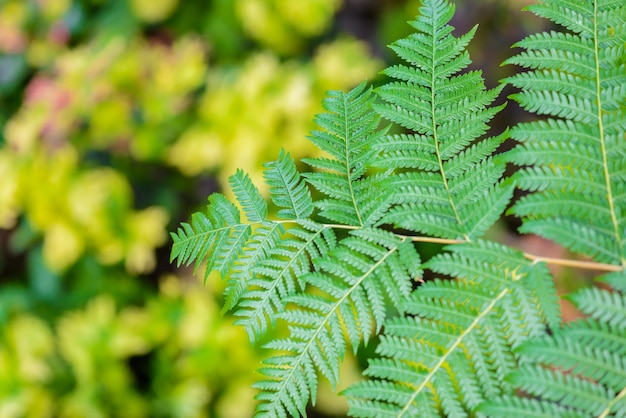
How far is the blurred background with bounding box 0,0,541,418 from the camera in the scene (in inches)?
84.0

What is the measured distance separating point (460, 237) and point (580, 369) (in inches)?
8.0

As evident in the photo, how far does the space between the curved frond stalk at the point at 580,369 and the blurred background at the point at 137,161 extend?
4.98ft

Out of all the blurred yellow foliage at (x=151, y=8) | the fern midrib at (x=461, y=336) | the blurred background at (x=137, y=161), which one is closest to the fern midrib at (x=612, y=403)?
the fern midrib at (x=461, y=336)

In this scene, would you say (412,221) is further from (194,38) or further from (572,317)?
(194,38)

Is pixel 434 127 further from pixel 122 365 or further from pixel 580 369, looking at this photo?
pixel 122 365

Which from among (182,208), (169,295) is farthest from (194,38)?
(169,295)

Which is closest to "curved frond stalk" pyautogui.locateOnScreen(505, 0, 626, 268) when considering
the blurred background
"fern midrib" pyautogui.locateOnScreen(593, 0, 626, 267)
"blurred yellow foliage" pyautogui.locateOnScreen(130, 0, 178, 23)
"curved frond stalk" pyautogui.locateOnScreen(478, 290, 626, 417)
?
"fern midrib" pyautogui.locateOnScreen(593, 0, 626, 267)

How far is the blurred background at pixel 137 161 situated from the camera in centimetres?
213

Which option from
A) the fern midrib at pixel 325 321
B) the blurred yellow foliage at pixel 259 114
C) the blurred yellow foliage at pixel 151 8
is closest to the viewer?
the fern midrib at pixel 325 321

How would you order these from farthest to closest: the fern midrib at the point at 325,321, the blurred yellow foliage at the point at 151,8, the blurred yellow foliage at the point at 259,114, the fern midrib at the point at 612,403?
1. the blurred yellow foliage at the point at 151,8
2. the blurred yellow foliage at the point at 259,114
3. the fern midrib at the point at 325,321
4. the fern midrib at the point at 612,403

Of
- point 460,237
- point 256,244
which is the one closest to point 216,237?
point 256,244

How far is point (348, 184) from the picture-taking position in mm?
789

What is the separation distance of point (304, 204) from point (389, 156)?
130 mm

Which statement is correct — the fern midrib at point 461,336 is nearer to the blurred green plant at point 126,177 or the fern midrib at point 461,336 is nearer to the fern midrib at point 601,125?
the fern midrib at point 601,125
